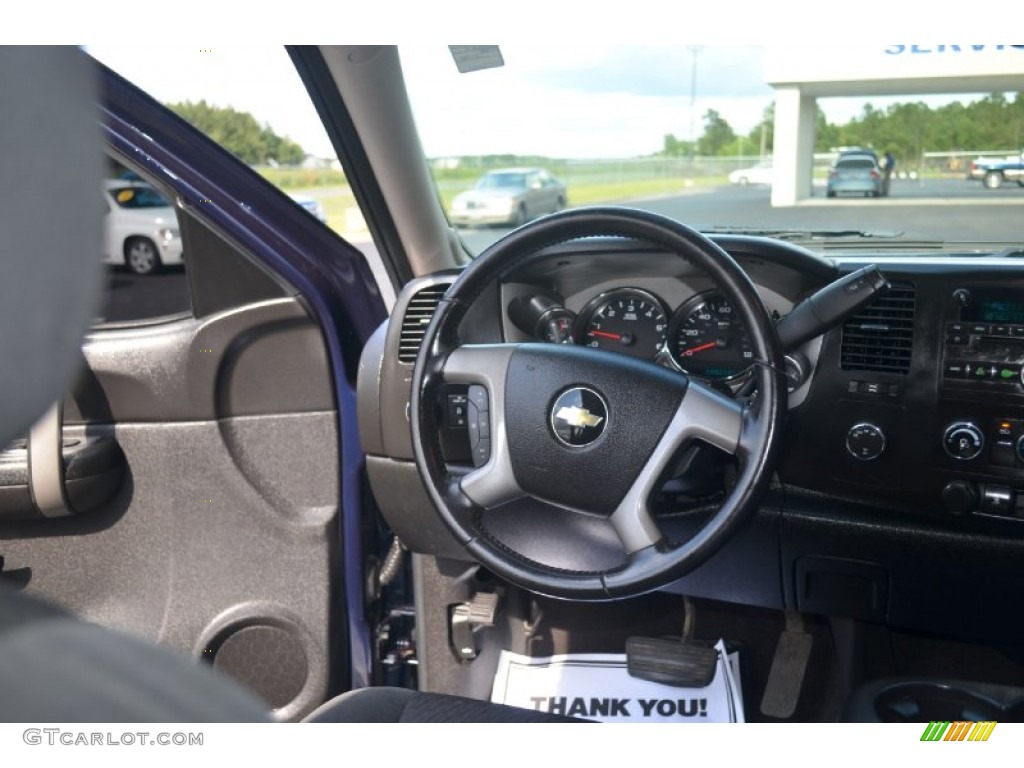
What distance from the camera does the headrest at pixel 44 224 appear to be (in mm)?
711

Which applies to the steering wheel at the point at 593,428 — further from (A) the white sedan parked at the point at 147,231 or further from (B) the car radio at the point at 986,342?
(A) the white sedan parked at the point at 147,231

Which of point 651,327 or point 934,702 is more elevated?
point 651,327

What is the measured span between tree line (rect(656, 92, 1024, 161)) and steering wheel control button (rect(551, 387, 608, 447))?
0.88 metres

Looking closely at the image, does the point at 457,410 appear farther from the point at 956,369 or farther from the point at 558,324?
the point at 956,369

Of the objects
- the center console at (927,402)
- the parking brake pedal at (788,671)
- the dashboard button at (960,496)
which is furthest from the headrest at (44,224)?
the parking brake pedal at (788,671)

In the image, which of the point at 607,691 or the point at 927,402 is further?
the point at 607,691

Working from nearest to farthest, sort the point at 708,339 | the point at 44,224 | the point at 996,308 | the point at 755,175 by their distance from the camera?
the point at 44,224
the point at 996,308
the point at 708,339
the point at 755,175

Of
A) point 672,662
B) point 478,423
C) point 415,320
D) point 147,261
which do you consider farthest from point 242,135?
point 672,662

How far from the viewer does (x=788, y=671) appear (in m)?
2.61

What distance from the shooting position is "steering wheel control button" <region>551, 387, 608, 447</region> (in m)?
1.83

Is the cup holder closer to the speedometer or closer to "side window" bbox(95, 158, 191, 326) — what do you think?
the speedometer

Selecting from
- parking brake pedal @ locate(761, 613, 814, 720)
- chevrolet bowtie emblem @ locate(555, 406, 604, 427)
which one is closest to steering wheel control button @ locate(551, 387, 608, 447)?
chevrolet bowtie emblem @ locate(555, 406, 604, 427)

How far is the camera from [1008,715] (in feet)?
7.20

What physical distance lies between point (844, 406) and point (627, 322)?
497mm
